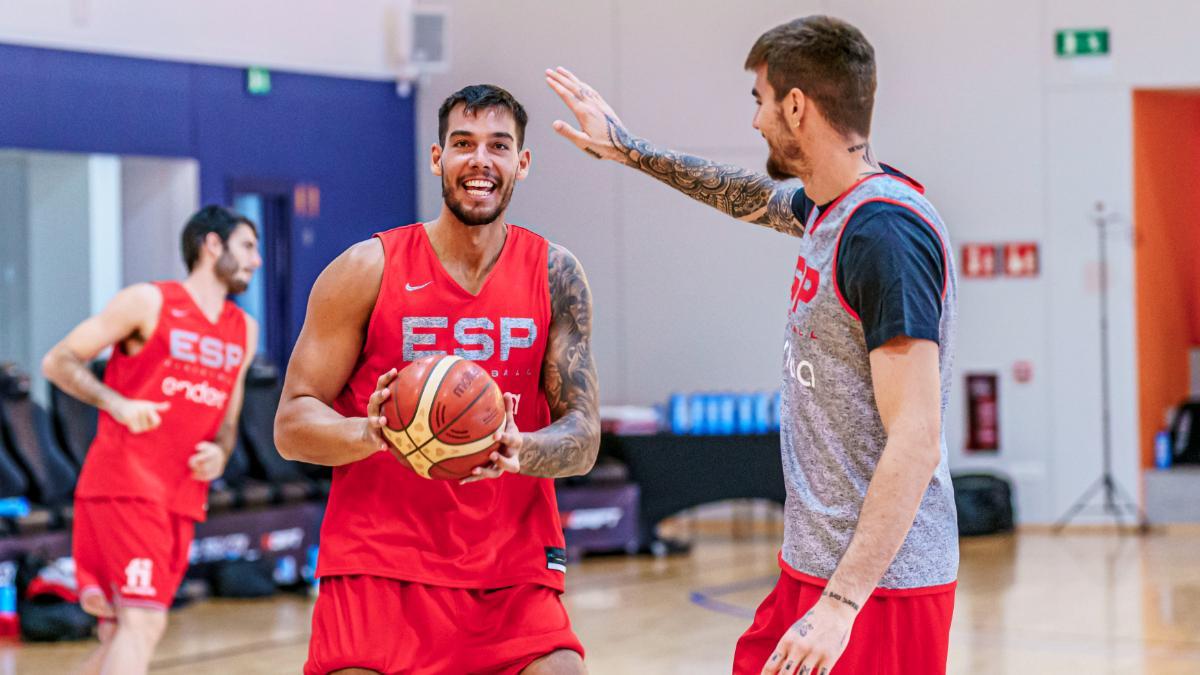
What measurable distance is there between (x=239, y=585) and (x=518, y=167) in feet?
20.0

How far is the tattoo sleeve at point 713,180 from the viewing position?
326 centimetres

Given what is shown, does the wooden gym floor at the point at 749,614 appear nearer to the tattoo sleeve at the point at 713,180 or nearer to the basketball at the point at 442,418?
the tattoo sleeve at the point at 713,180

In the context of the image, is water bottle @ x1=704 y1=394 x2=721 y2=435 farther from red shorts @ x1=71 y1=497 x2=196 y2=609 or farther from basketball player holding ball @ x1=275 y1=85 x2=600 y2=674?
basketball player holding ball @ x1=275 y1=85 x2=600 y2=674

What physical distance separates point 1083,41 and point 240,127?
20.6ft

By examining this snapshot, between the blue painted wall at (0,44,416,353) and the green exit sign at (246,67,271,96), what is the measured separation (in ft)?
0.18

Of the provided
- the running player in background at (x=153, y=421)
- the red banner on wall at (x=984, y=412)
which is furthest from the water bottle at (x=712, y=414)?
the running player in background at (x=153, y=421)

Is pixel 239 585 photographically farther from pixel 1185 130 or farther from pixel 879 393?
pixel 1185 130

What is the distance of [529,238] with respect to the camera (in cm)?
339

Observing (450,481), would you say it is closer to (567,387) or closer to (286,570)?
(567,387)

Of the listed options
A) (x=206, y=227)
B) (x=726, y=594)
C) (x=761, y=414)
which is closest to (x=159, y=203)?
(x=761, y=414)

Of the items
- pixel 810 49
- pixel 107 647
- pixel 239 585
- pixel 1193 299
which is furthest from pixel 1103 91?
pixel 810 49

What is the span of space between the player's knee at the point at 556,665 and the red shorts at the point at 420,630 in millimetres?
13

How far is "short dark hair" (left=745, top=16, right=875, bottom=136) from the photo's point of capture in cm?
254

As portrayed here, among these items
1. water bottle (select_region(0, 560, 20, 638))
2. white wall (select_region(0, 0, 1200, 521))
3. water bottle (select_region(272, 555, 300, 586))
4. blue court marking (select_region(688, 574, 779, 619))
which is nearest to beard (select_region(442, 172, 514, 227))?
blue court marking (select_region(688, 574, 779, 619))
